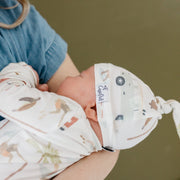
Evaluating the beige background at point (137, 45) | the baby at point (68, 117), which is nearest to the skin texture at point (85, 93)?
the baby at point (68, 117)

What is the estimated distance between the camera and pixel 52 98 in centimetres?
73

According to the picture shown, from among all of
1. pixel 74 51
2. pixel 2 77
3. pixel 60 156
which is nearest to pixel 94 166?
pixel 60 156

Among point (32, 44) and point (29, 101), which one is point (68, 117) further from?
point (32, 44)

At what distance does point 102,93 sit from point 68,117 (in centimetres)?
12

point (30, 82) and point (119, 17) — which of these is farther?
point (119, 17)

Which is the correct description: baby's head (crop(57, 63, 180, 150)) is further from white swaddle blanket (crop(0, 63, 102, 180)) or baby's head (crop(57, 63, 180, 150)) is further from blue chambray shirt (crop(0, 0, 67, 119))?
blue chambray shirt (crop(0, 0, 67, 119))

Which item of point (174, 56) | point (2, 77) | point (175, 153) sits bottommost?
point (175, 153)

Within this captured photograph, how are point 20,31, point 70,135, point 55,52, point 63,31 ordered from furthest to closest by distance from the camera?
point 63,31 < point 55,52 < point 20,31 < point 70,135

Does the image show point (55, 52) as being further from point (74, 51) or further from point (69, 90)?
point (74, 51)

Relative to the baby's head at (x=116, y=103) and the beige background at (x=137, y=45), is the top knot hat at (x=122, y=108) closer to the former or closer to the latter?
the baby's head at (x=116, y=103)

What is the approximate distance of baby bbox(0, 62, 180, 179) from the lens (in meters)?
0.68

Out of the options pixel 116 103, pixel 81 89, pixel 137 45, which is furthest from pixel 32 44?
pixel 137 45

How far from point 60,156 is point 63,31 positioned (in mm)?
1115

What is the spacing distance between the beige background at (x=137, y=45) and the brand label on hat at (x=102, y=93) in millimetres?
955
